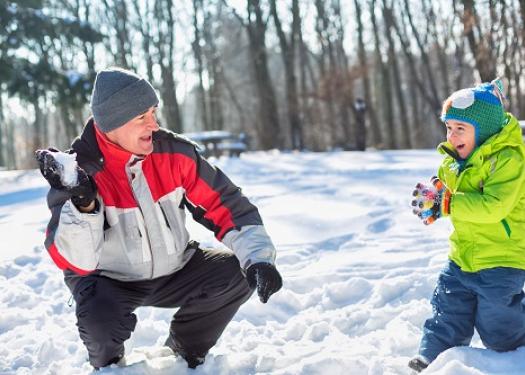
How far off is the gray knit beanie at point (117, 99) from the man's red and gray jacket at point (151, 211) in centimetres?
8

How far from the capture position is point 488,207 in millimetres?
2031

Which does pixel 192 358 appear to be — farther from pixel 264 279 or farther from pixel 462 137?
pixel 462 137

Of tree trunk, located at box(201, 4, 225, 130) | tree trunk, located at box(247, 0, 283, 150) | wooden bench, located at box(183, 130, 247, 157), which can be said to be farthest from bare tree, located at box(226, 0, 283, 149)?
tree trunk, located at box(201, 4, 225, 130)

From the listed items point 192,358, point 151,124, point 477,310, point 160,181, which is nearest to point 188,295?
point 192,358

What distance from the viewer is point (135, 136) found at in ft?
7.72

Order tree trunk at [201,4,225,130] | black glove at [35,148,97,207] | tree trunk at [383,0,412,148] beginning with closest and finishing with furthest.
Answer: black glove at [35,148,97,207] < tree trunk at [383,0,412,148] < tree trunk at [201,4,225,130]

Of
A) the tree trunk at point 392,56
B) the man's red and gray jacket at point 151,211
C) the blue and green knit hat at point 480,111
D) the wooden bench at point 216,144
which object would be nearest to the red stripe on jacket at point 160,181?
the man's red and gray jacket at point 151,211

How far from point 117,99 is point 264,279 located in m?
0.90

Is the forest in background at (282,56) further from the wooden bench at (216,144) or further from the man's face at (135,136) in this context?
the man's face at (135,136)

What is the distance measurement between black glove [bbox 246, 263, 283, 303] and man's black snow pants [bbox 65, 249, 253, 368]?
0.25 metres

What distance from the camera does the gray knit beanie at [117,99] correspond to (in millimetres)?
2342

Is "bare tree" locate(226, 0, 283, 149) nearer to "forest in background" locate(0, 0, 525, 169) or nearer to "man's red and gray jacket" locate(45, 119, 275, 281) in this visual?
"forest in background" locate(0, 0, 525, 169)

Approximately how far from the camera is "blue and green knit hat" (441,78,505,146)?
2184mm

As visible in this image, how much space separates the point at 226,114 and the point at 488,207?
1540 inches
